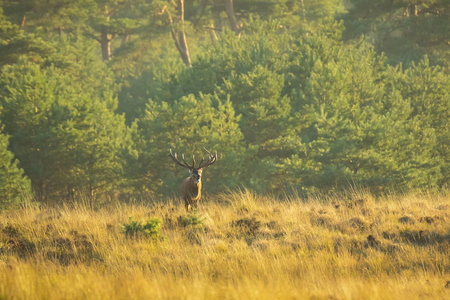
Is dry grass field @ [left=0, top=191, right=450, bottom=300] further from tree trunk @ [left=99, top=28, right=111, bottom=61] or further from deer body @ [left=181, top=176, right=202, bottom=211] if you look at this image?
tree trunk @ [left=99, top=28, right=111, bottom=61]

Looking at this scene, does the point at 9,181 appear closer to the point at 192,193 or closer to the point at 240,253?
the point at 192,193

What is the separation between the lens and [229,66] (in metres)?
25.3

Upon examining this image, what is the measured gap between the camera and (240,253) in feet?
24.5

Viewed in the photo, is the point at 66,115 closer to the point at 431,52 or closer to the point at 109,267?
the point at 109,267

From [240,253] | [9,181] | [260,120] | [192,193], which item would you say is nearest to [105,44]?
[260,120]

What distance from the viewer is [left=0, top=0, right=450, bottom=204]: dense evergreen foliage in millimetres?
20156

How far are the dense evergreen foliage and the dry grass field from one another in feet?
32.1

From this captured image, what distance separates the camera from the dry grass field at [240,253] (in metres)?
5.30

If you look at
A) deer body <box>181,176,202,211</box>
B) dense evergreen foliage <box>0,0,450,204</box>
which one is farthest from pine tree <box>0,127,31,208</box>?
deer body <box>181,176,202,211</box>

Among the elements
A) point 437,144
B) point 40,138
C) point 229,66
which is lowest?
point 437,144

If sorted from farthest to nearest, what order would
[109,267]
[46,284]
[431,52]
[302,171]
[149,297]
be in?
1. [431,52]
2. [302,171]
3. [109,267]
4. [46,284]
5. [149,297]

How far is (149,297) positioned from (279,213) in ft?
17.8

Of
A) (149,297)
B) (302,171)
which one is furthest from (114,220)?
(302,171)

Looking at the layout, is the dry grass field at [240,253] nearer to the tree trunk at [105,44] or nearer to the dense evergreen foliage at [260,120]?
the dense evergreen foliage at [260,120]
